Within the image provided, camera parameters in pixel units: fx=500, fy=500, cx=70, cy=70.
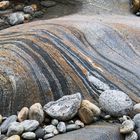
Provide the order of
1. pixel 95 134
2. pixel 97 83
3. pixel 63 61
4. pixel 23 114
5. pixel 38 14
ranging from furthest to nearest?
pixel 38 14, pixel 63 61, pixel 97 83, pixel 23 114, pixel 95 134

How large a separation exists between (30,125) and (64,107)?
229 mm

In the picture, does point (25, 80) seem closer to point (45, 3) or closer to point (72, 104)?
point (72, 104)

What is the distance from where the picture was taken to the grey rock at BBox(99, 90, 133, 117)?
2.81 m

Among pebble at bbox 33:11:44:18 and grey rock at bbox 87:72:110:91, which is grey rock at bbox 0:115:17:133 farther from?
pebble at bbox 33:11:44:18

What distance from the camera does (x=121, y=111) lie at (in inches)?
111

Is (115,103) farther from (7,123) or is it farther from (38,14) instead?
(38,14)

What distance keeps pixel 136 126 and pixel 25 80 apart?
2.39ft

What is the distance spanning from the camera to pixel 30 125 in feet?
8.78

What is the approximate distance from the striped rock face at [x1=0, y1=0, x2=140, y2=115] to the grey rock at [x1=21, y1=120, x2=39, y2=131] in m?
0.25

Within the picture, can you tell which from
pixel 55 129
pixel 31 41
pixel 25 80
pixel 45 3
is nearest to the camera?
pixel 55 129

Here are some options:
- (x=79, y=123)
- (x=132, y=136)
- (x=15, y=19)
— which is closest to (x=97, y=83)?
(x=79, y=123)

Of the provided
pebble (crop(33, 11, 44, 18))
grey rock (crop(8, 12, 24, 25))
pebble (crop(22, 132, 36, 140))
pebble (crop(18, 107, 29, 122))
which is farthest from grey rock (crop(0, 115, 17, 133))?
pebble (crop(33, 11, 44, 18))

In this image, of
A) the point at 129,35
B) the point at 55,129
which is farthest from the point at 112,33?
the point at 55,129

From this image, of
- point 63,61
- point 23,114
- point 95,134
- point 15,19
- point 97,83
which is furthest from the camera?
point 15,19
